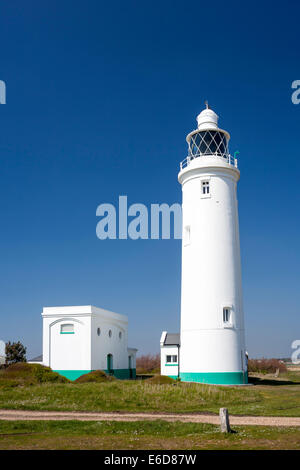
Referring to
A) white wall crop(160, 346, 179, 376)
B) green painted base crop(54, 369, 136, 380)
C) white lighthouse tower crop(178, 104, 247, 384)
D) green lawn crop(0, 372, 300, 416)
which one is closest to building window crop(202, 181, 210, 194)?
white lighthouse tower crop(178, 104, 247, 384)

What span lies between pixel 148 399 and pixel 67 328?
15999 mm

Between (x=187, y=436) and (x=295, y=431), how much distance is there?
3021 millimetres

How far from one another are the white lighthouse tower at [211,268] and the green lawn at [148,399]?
4.64 meters

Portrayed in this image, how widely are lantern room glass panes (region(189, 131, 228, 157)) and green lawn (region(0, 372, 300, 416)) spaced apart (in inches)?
614

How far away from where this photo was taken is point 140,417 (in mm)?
16625

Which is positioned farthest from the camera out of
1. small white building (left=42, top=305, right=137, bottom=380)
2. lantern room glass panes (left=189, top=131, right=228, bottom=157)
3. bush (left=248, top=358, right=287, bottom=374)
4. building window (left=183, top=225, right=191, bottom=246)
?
bush (left=248, top=358, right=287, bottom=374)

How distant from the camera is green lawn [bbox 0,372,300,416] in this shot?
19.2 meters

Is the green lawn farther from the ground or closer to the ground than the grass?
closer to the ground

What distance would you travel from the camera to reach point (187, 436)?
1231cm

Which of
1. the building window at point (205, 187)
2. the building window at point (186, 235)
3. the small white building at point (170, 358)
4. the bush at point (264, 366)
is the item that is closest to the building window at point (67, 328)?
the small white building at point (170, 358)

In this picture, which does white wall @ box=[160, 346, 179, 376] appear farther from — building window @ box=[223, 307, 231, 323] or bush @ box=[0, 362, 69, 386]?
Result: bush @ box=[0, 362, 69, 386]

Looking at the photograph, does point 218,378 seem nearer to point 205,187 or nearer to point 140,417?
point 205,187

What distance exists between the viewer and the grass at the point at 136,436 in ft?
36.1
